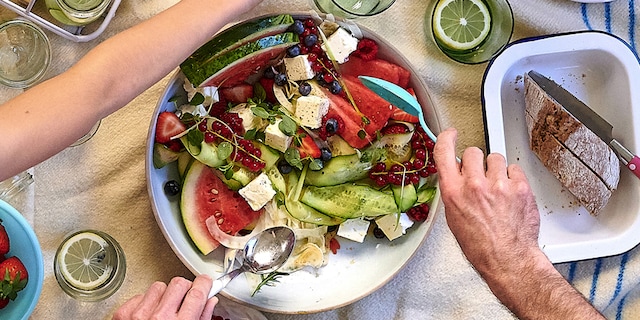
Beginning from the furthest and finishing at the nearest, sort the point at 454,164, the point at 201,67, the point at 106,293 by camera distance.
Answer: the point at 106,293 → the point at 201,67 → the point at 454,164

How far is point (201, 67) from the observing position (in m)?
1.36

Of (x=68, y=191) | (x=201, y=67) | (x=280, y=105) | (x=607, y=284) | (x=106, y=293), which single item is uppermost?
(x=201, y=67)

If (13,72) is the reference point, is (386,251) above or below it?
below

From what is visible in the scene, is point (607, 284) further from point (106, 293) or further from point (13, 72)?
point (13, 72)

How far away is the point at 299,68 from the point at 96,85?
0.44 meters

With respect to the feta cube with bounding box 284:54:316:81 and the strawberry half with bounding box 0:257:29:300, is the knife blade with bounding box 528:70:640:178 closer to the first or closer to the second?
the feta cube with bounding box 284:54:316:81

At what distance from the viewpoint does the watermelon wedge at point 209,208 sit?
56.8 inches

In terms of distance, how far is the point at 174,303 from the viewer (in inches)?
48.5

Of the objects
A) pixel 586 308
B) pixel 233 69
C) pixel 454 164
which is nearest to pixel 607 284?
pixel 586 308

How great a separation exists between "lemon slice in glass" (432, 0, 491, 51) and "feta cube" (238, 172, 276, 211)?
471mm

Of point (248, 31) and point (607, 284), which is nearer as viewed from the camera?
point (248, 31)

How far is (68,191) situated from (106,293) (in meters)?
0.22

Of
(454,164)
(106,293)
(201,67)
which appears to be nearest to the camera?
(454,164)

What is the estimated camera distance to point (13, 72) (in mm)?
1496
